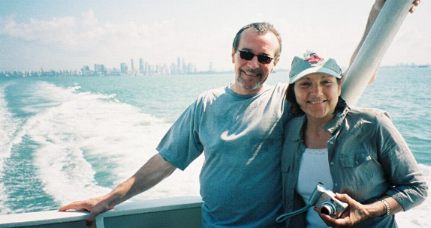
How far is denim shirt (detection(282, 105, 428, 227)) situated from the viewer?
1.36 meters

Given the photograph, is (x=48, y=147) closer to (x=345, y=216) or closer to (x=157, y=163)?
(x=157, y=163)

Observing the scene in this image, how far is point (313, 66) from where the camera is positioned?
4.97 ft

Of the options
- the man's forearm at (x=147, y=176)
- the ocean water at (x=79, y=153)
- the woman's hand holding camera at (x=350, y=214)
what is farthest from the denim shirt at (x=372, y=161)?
the ocean water at (x=79, y=153)

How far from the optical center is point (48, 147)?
10312 millimetres

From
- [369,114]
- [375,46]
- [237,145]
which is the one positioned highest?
[375,46]

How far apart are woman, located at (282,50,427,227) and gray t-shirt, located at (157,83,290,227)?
0.10 meters

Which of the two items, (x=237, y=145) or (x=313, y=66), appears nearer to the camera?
(x=313, y=66)

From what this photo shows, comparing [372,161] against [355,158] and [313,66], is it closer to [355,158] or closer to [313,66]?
[355,158]

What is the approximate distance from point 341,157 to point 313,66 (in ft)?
1.24

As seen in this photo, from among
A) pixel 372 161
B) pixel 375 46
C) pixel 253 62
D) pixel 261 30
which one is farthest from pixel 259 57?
pixel 372 161

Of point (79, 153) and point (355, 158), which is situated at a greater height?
point (355, 158)

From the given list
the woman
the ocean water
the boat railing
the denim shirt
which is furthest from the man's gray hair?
the ocean water

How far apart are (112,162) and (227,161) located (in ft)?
24.6

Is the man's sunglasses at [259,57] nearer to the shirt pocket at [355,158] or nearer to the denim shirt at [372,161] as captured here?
the denim shirt at [372,161]
